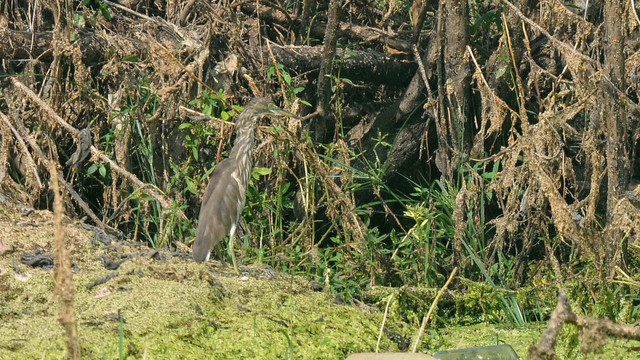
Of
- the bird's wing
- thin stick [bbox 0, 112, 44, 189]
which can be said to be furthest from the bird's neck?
thin stick [bbox 0, 112, 44, 189]

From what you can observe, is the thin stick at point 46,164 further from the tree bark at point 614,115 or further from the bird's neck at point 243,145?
the tree bark at point 614,115

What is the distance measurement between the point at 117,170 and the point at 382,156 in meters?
1.84

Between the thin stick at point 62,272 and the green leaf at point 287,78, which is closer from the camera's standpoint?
the thin stick at point 62,272

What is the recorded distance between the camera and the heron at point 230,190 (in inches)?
196

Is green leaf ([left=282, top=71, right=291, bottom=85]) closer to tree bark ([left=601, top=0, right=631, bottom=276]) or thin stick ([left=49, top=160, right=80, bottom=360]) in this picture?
tree bark ([left=601, top=0, right=631, bottom=276])

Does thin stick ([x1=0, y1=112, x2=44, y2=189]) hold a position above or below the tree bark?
below

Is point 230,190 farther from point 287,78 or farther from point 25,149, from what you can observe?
point 25,149

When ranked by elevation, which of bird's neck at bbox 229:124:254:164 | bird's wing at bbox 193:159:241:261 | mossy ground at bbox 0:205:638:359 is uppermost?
bird's neck at bbox 229:124:254:164

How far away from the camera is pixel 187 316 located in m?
3.89

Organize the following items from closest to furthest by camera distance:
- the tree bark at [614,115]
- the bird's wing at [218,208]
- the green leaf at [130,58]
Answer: the tree bark at [614,115] < the bird's wing at [218,208] < the green leaf at [130,58]

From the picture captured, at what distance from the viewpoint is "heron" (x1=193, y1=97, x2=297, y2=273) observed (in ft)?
16.4

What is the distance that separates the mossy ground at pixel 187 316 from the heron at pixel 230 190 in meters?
0.17

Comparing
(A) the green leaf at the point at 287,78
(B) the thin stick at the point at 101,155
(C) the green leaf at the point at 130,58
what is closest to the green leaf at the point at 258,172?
(B) the thin stick at the point at 101,155

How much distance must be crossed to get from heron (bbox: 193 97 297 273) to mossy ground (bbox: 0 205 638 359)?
17cm
